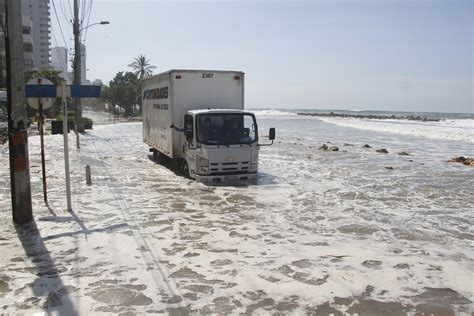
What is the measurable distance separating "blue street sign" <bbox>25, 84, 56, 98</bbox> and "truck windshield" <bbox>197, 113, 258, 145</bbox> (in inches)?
192

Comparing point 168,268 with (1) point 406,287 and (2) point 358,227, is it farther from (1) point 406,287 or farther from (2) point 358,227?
(2) point 358,227

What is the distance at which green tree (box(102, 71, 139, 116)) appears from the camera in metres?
80.5

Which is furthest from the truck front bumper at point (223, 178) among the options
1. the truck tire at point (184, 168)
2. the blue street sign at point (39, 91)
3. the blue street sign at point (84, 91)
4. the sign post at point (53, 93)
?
the blue street sign at point (39, 91)

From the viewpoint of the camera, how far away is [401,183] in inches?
565

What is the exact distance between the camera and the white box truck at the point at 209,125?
43.0 ft

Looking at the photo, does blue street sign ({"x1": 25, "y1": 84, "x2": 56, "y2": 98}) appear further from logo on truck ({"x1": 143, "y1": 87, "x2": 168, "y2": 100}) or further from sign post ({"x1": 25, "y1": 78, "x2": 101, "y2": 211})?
logo on truck ({"x1": 143, "y1": 87, "x2": 168, "y2": 100})

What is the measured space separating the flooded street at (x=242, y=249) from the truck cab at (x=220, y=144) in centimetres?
61

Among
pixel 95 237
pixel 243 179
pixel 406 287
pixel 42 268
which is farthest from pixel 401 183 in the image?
pixel 42 268

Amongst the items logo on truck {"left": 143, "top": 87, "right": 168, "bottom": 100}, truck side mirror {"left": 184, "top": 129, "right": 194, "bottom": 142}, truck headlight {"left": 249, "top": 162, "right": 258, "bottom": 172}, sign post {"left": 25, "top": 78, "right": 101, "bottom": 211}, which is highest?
logo on truck {"left": 143, "top": 87, "right": 168, "bottom": 100}

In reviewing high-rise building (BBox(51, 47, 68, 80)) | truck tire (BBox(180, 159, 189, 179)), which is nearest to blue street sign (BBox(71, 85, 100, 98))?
truck tire (BBox(180, 159, 189, 179))

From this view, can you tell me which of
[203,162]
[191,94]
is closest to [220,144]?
[203,162]

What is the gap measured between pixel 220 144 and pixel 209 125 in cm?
64

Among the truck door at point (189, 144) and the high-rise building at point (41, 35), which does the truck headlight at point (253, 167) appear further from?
the high-rise building at point (41, 35)

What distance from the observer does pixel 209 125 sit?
13133 millimetres
